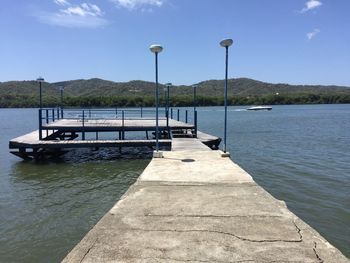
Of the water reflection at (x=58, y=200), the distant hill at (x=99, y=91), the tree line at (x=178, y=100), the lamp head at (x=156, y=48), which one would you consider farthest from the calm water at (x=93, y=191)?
the distant hill at (x=99, y=91)

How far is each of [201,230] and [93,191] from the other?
7.99 metres

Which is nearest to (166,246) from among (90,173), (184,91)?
(90,173)

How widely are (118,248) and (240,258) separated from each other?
1.44 metres

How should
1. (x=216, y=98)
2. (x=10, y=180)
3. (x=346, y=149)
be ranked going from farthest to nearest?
(x=216, y=98), (x=346, y=149), (x=10, y=180)

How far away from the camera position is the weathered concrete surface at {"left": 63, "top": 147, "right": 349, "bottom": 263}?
406 centimetres

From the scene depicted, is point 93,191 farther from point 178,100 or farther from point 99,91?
point 99,91

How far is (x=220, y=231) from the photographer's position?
15.7 ft

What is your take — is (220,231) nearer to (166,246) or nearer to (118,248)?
(166,246)

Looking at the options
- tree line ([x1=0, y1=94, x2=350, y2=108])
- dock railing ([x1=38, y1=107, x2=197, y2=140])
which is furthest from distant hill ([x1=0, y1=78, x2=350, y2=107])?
dock railing ([x1=38, y1=107, x2=197, y2=140])

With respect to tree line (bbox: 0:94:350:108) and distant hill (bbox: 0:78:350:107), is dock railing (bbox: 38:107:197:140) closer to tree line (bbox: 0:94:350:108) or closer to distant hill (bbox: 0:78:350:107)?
tree line (bbox: 0:94:350:108)

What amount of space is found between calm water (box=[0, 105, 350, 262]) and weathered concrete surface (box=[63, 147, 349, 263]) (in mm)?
2520

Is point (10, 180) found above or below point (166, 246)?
below

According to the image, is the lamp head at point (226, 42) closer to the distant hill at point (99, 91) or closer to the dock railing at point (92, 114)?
the dock railing at point (92, 114)

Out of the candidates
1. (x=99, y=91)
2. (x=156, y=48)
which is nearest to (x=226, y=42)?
(x=156, y=48)
